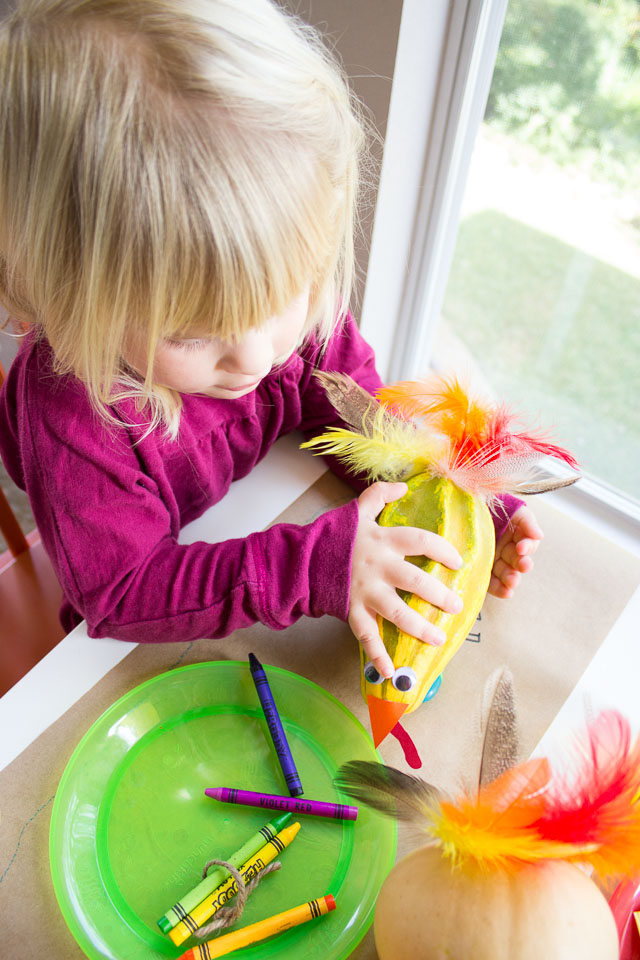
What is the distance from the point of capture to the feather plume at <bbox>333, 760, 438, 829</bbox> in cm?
45

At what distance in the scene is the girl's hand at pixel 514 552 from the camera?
67 cm

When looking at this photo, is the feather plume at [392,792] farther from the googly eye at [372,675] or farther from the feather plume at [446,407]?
the feather plume at [446,407]

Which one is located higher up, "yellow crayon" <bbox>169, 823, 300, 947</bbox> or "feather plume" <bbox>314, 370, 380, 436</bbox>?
"feather plume" <bbox>314, 370, 380, 436</bbox>

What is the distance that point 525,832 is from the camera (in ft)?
1.39

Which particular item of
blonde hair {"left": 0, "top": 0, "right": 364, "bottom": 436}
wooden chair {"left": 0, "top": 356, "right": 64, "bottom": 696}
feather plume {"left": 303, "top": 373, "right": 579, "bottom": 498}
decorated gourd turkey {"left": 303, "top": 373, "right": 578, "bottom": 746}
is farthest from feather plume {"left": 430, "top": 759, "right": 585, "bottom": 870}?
wooden chair {"left": 0, "top": 356, "right": 64, "bottom": 696}

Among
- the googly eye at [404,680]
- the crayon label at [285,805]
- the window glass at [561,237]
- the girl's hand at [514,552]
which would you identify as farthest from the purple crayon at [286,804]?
the window glass at [561,237]

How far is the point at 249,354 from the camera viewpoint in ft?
1.72

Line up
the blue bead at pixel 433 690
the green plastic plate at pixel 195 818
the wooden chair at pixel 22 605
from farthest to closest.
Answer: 1. the wooden chair at pixel 22 605
2. the blue bead at pixel 433 690
3. the green plastic plate at pixel 195 818

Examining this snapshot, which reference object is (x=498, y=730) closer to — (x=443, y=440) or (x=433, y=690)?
(x=433, y=690)

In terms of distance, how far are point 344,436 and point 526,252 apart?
2.30 feet

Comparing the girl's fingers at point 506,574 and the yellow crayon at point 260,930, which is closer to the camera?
the yellow crayon at point 260,930

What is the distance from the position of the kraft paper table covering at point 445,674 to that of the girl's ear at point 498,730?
32 mm

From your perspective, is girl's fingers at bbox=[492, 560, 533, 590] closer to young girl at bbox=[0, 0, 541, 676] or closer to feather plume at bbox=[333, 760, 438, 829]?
young girl at bbox=[0, 0, 541, 676]

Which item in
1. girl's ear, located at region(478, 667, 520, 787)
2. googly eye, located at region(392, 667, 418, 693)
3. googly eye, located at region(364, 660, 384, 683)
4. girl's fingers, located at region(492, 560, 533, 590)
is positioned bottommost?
girl's fingers, located at region(492, 560, 533, 590)
